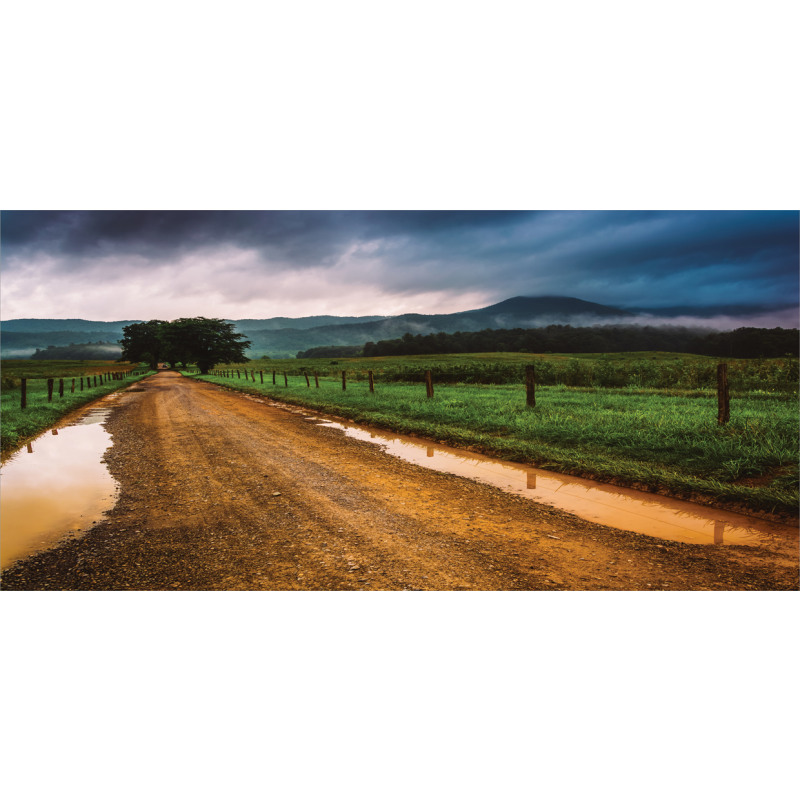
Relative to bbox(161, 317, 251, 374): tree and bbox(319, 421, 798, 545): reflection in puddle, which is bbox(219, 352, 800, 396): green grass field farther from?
bbox(161, 317, 251, 374): tree

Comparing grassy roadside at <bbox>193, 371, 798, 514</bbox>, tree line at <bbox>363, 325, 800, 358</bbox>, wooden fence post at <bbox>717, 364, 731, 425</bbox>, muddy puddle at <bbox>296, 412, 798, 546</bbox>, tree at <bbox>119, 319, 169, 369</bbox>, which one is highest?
tree at <bbox>119, 319, 169, 369</bbox>

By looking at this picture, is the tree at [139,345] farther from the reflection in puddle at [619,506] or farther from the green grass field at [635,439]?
the reflection in puddle at [619,506]

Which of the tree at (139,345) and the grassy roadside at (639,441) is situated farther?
the tree at (139,345)

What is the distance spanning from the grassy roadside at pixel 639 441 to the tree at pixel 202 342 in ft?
238

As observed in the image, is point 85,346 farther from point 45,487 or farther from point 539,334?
point 45,487

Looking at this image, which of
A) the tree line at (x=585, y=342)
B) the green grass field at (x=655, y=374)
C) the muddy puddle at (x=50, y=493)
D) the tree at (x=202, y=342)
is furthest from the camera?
the tree at (x=202, y=342)

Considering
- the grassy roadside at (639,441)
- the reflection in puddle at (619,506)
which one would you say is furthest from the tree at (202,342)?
the reflection in puddle at (619,506)

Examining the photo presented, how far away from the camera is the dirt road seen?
375 cm

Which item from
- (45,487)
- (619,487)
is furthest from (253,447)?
(619,487)

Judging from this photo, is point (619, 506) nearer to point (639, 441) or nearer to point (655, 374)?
point (639, 441)

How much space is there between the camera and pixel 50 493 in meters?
6.39

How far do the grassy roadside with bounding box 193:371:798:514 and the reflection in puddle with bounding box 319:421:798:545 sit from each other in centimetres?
34

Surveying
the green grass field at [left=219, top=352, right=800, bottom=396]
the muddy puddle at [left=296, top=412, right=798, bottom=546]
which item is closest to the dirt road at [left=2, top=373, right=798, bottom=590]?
the muddy puddle at [left=296, top=412, right=798, bottom=546]

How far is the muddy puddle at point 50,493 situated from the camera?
4.81 m
